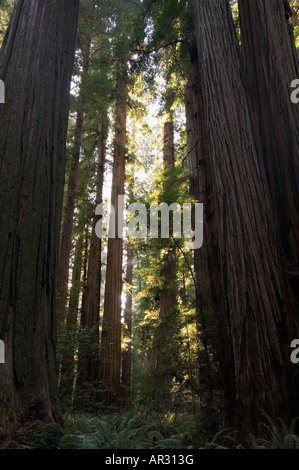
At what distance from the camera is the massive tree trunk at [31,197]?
275 cm

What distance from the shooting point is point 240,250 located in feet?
A: 13.6

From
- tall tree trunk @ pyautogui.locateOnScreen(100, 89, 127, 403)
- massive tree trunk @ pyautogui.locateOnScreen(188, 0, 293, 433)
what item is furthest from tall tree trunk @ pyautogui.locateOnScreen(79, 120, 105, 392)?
massive tree trunk @ pyautogui.locateOnScreen(188, 0, 293, 433)

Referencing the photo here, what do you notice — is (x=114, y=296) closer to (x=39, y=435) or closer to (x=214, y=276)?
(x=214, y=276)

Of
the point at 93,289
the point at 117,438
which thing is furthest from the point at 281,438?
the point at 93,289

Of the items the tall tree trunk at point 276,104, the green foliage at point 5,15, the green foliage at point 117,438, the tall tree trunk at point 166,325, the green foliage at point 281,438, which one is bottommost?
the green foliage at point 117,438

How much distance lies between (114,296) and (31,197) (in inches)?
330

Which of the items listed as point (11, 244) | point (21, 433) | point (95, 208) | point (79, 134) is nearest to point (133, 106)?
point (79, 134)

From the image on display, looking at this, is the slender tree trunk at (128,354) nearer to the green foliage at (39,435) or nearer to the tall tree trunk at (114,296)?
the tall tree trunk at (114,296)

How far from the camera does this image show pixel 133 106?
1352cm

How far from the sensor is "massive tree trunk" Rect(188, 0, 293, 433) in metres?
3.59

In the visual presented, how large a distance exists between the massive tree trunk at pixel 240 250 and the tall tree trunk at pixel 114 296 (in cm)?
444

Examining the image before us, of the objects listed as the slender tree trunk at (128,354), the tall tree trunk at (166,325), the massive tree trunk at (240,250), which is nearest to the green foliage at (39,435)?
the massive tree trunk at (240,250)

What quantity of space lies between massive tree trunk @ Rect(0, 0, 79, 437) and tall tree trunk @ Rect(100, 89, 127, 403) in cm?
554

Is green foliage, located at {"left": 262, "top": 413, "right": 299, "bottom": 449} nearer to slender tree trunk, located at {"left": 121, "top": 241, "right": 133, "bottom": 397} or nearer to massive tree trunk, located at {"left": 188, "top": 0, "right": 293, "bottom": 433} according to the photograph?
massive tree trunk, located at {"left": 188, "top": 0, "right": 293, "bottom": 433}
